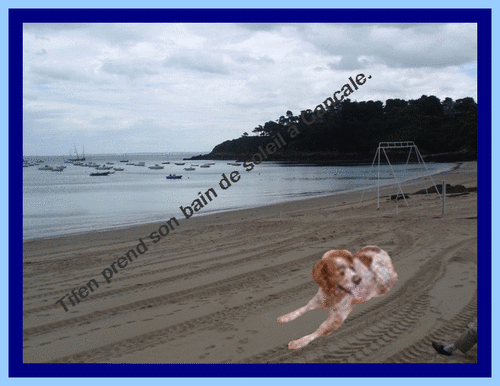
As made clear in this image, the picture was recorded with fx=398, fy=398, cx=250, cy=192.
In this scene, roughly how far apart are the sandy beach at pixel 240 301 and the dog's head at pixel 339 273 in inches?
23.6

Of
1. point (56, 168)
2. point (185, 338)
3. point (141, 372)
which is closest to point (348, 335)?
point (185, 338)

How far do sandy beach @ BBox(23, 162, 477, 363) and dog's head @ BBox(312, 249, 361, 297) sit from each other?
600mm

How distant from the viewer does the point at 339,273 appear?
2.12 meters

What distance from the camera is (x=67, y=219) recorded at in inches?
464

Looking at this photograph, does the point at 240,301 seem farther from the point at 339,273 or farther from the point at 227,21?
the point at 227,21

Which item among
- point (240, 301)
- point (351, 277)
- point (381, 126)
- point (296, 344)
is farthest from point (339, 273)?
point (381, 126)

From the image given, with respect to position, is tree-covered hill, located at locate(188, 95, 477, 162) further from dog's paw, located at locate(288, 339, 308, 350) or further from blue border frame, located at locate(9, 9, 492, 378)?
dog's paw, located at locate(288, 339, 308, 350)

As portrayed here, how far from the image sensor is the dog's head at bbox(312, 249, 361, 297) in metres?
2.11

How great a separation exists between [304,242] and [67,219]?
8.57 meters

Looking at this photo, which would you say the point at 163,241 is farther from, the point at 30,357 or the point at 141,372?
the point at 141,372

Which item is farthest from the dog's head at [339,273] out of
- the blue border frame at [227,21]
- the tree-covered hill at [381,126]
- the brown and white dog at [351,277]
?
the tree-covered hill at [381,126]

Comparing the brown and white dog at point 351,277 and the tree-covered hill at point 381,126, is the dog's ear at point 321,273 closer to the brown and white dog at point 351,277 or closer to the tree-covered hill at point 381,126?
the brown and white dog at point 351,277

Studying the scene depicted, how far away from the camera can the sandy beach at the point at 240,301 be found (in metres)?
2.64

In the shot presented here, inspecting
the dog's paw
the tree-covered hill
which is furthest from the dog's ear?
the tree-covered hill
